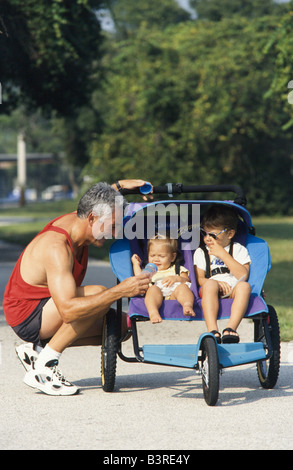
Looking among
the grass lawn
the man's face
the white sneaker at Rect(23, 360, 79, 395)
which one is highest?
the man's face

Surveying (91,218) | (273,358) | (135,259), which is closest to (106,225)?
(91,218)

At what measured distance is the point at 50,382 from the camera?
5.21 m

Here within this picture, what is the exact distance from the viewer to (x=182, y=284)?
18.0ft

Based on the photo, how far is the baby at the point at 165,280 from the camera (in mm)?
5152

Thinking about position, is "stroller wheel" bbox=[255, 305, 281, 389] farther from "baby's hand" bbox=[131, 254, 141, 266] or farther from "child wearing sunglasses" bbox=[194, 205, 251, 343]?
"baby's hand" bbox=[131, 254, 141, 266]

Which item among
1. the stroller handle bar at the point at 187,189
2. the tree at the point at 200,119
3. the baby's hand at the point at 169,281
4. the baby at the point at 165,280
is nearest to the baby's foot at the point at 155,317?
the baby at the point at 165,280

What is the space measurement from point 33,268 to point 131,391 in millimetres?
1060

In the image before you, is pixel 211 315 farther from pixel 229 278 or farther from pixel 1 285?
pixel 1 285

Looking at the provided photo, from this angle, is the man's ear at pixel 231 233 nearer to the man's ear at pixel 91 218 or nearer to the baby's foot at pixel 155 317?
the baby's foot at pixel 155 317

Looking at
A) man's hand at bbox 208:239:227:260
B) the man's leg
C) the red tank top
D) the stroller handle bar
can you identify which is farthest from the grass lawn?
the red tank top

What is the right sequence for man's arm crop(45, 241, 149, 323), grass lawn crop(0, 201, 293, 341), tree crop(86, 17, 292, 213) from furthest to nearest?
tree crop(86, 17, 292, 213)
grass lawn crop(0, 201, 293, 341)
man's arm crop(45, 241, 149, 323)

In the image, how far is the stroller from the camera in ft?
16.0

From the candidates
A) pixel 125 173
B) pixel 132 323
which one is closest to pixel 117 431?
pixel 132 323

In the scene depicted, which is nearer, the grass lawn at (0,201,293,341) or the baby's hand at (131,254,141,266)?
the baby's hand at (131,254,141,266)
